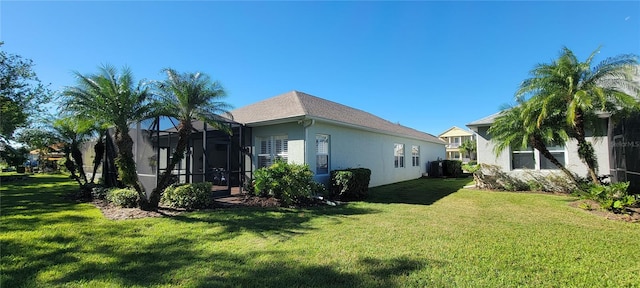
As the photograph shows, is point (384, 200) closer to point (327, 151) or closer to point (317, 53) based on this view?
point (327, 151)

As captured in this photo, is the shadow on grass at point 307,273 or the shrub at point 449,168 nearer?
the shadow on grass at point 307,273

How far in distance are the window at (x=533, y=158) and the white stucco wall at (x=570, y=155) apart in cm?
20

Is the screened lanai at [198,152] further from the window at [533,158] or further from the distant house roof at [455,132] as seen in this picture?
the distant house roof at [455,132]

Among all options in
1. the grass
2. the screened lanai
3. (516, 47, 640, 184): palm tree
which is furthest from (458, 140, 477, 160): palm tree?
the screened lanai

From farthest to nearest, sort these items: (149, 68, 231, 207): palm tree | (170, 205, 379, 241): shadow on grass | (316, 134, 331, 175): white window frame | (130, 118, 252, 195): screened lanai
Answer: (316, 134, 331, 175): white window frame → (130, 118, 252, 195): screened lanai → (149, 68, 231, 207): palm tree → (170, 205, 379, 241): shadow on grass

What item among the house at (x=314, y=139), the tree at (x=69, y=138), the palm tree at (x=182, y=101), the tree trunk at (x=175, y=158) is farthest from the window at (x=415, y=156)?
the tree at (x=69, y=138)

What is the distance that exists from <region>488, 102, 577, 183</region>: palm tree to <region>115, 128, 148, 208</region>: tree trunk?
12.6 metres

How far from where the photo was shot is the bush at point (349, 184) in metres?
10.3

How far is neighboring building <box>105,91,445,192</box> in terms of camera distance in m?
10.3

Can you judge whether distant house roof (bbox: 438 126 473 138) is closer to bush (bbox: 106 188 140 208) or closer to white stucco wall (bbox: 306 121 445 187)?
white stucco wall (bbox: 306 121 445 187)

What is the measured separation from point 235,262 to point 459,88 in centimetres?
1994

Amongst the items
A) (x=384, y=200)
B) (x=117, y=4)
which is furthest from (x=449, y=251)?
(x=117, y=4)

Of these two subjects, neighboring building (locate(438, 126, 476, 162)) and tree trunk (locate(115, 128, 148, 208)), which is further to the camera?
neighboring building (locate(438, 126, 476, 162))

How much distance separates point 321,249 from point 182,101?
20.5ft
